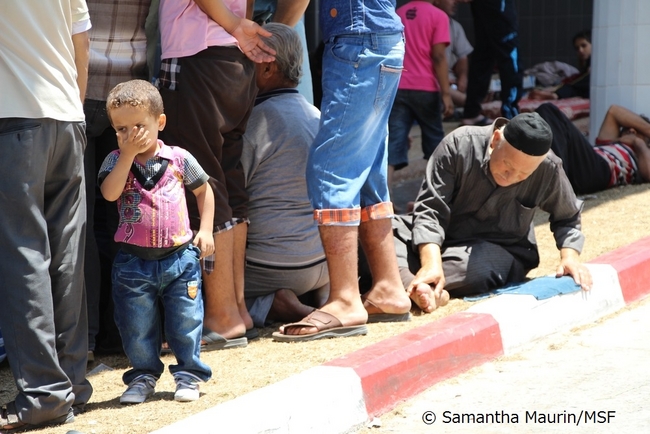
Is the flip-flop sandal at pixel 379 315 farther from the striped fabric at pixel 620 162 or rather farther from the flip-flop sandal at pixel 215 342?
the striped fabric at pixel 620 162

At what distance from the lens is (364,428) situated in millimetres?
3564

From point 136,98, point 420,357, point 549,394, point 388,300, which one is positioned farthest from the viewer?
point 388,300

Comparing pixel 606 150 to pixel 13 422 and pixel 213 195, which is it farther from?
pixel 13 422

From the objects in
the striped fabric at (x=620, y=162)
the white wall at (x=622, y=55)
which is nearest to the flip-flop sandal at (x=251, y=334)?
the striped fabric at (x=620, y=162)

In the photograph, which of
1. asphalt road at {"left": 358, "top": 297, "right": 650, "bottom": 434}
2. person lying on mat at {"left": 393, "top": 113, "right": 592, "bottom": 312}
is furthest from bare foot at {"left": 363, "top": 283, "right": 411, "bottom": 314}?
asphalt road at {"left": 358, "top": 297, "right": 650, "bottom": 434}

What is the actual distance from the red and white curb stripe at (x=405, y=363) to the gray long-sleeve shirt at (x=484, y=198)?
32 centimetres

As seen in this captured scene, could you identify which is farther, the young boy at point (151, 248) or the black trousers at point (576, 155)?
the black trousers at point (576, 155)

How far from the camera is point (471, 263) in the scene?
516cm

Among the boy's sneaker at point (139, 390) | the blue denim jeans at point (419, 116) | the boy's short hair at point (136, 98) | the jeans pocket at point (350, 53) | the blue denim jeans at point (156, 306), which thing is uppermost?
the boy's short hair at point (136, 98)

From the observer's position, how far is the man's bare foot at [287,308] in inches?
185

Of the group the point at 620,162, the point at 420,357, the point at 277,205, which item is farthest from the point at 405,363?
the point at 620,162

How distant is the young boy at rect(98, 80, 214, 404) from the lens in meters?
3.50

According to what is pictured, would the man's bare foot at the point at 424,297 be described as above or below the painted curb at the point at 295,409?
below

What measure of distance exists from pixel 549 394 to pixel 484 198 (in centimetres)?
162
